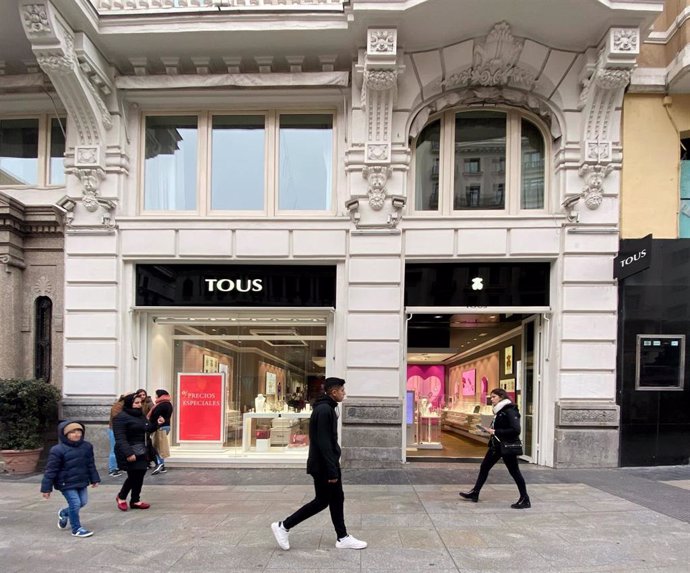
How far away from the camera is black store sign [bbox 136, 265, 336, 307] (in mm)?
10297

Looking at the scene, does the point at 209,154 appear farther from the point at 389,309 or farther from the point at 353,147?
the point at 389,309

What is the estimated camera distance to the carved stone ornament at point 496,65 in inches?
375

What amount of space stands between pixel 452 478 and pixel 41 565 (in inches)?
241

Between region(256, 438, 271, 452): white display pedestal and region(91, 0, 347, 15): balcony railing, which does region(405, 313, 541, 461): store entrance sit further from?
region(91, 0, 347, 15): balcony railing

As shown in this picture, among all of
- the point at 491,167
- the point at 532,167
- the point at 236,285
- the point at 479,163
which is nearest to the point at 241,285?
the point at 236,285

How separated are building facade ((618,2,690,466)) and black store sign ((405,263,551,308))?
1539 mm

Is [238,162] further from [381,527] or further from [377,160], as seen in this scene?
[381,527]

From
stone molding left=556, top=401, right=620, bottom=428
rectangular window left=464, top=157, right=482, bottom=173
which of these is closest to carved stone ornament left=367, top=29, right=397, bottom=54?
rectangular window left=464, top=157, right=482, bottom=173

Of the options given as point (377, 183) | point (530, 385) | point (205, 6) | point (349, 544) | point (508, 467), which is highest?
point (205, 6)

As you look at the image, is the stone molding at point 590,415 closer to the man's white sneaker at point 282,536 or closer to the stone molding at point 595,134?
the stone molding at point 595,134

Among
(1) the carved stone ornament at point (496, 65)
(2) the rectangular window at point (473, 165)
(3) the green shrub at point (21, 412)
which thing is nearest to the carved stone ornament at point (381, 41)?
(1) the carved stone ornament at point (496, 65)

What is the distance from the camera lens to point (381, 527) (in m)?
6.24

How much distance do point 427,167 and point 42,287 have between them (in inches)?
317

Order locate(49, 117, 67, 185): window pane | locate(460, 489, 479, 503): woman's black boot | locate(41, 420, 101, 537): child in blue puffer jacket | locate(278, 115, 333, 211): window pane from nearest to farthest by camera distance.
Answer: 1. locate(41, 420, 101, 537): child in blue puffer jacket
2. locate(460, 489, 479, 503): woman's black boot
3. locate(278, 115, 333, 211): window pane
4. locate(49, 117, 67, 185): window pane
